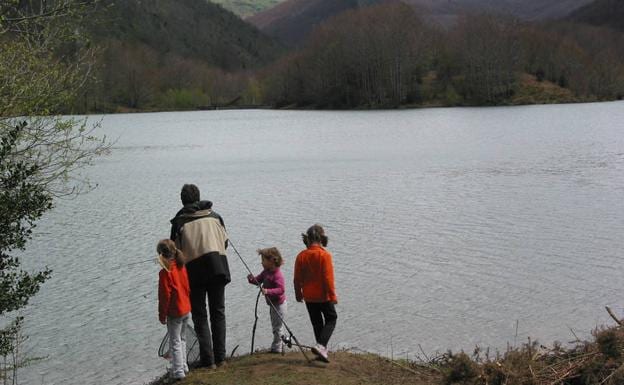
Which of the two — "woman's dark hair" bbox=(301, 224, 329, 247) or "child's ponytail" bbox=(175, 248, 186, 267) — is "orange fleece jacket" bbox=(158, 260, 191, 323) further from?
"woman's dark hair" bbox=(301, 224, 329, 247)

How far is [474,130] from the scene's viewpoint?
2552 inches

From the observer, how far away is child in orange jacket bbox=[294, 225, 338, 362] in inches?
359

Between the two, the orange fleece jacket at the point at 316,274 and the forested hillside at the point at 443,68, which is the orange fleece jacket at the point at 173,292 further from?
the forested hillside at the point at 443,68

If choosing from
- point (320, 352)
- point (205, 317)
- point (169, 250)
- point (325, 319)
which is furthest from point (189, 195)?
point (320, 352)

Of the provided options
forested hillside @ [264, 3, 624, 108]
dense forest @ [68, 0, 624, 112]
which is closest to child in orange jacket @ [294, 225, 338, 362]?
dense forest @ [68, 0, 624, 112]

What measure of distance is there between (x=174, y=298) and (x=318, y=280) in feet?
5.84

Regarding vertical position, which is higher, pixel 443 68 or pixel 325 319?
pixel 443 68

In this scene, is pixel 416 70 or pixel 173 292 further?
pixel 416 70

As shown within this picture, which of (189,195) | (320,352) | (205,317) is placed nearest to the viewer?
(320,352)

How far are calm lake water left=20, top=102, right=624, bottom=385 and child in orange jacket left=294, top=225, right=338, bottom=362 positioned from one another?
3.13 meters

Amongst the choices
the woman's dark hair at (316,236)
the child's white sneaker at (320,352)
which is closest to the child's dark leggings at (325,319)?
the child's white sneaker at (320,352)

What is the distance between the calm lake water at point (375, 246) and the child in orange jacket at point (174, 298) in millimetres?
2724

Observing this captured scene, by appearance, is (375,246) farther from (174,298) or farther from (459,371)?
(174,298)

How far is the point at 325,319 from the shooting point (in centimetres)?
943
